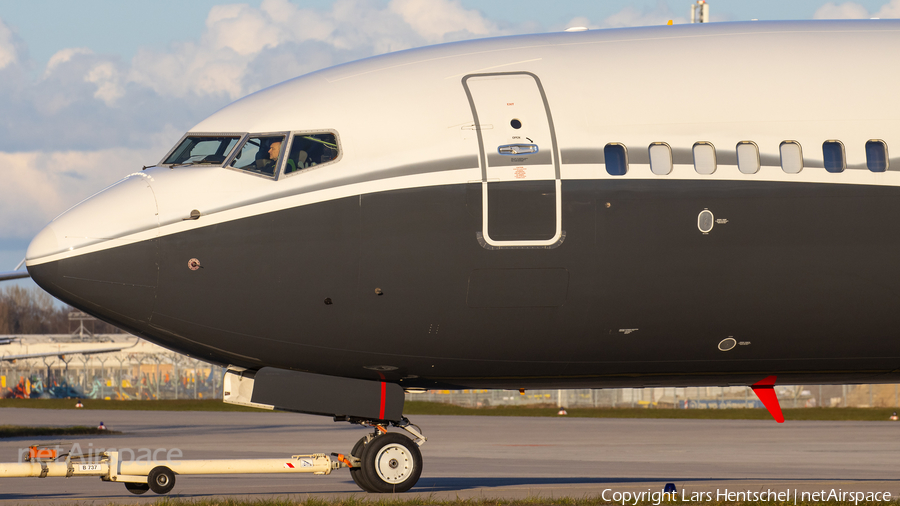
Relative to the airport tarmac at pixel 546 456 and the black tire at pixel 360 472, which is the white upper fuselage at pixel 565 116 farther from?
the airport tarmac at pixel 546 456

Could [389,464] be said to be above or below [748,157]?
below

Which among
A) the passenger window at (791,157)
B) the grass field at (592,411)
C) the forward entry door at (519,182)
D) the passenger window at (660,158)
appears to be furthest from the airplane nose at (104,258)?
the grass field at (592,411)

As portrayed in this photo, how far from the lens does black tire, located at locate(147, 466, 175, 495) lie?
42.8 ft

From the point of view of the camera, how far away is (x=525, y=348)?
1237 centimetres

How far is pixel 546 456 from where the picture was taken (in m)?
25.5

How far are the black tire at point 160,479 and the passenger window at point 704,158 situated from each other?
7.84m

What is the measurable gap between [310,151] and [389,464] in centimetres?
426

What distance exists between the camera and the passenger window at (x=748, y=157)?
11.9 meters

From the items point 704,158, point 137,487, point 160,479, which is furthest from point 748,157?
point 137,487

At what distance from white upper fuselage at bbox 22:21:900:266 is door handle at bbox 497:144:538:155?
0.32m

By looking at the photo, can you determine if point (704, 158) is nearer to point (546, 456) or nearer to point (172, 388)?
point (546, 456)

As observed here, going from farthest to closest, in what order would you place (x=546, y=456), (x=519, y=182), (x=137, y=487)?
(x=546, y=456), (x=137, y=487), (x=519, y=182)

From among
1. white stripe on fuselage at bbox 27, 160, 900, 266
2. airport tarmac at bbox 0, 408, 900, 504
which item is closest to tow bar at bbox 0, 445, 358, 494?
airport tarmac at bbox 0, 408, 900, 504

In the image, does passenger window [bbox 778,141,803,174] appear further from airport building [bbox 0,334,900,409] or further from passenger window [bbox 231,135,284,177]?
airport building [bbox 0,334,900,409]
